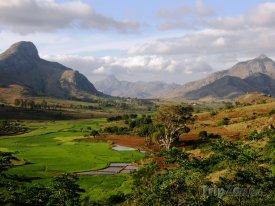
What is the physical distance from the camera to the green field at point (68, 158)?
7431 cm

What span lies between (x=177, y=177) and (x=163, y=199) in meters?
2.47

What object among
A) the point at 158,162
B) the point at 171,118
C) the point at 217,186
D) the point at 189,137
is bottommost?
the point at 158,162

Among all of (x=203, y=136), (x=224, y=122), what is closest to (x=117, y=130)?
(x=224, y=122)

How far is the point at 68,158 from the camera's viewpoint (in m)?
110

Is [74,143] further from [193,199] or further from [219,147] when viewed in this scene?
[193,199]

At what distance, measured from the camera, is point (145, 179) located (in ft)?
178

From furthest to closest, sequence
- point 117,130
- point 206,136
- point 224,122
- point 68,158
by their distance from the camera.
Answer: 1. point 117,130
2. point 224,122
3. point 206,136
4. point 68,158

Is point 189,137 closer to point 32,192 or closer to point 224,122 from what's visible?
point 224,122

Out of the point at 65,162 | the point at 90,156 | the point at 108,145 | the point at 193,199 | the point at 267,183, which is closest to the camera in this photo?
the point at 193,199

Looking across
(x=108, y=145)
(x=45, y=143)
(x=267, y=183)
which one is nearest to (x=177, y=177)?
(x=267, y=183)

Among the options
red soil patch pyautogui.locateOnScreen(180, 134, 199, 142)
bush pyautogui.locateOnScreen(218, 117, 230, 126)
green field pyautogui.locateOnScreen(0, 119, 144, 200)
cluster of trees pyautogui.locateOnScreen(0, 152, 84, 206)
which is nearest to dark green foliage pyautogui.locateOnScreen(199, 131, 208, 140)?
red soil patch pyautogui.locateOnScreen(180, 134, 199, 142)

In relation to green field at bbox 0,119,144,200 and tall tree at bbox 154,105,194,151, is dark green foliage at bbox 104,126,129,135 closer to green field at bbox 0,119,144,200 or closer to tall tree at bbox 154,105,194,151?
green field at bbox 0,119,144,200

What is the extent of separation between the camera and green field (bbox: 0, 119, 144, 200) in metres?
74.3

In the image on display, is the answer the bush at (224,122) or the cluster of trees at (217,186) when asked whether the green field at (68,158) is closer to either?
the cluster of trees at (217,186)
